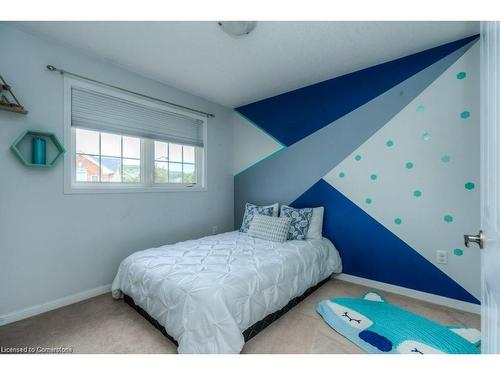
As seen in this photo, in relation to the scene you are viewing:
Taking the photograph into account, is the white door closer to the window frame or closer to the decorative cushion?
the decorative cushion

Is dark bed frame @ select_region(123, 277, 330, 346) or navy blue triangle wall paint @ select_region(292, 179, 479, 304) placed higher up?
navy blue triangle wall paint @ select_region(292, 179, 479, 304)

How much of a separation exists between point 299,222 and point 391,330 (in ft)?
4.32

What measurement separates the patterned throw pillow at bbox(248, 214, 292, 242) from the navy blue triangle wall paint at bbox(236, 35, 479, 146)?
3.68ft

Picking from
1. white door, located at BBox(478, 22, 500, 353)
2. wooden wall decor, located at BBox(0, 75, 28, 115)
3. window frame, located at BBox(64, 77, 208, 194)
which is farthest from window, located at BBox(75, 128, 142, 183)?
white door, located at BBox(478, 22, 500, 353)

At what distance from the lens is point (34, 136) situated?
203 cm

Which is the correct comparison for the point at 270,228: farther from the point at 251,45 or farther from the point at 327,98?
the point at 251,45

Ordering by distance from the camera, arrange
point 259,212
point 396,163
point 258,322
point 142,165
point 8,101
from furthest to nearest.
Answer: point 259,212 < point 142,165 < point 396,163 < point 8,101 < point 258,322

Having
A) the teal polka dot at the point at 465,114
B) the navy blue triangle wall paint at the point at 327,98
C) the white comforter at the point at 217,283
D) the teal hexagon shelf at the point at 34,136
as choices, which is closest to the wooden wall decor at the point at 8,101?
the teal hexagon shelf at the point at 34,136

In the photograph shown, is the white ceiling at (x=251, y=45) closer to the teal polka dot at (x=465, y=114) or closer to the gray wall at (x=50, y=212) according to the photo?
the gray wall at (x=50, y=212)

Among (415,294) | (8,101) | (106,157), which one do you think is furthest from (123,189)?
(415,294)

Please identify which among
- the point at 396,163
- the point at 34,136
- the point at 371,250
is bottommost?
the point at 371,250

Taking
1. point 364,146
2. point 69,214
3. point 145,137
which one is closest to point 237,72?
point 145,137

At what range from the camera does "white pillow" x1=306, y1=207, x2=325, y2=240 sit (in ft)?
9.05

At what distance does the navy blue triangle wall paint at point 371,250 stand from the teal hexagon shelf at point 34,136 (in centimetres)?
269
